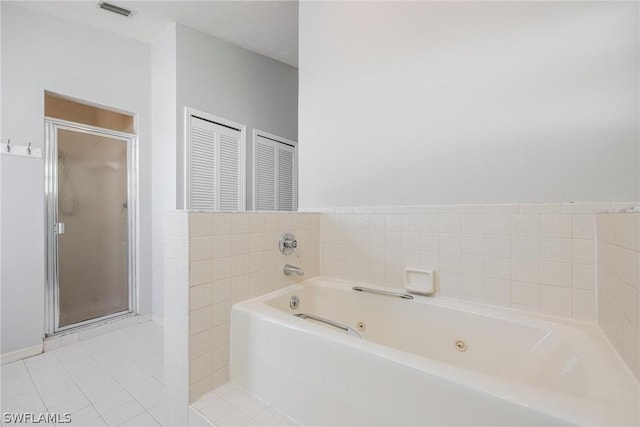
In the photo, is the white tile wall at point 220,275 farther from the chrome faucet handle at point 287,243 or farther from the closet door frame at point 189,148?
the closet door frame at point 189,148

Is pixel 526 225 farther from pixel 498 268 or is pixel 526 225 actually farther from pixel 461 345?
pixel 461 345

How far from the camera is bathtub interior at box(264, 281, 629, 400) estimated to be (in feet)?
3.20

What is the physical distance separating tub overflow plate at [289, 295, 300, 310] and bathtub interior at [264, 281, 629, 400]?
0.02 m

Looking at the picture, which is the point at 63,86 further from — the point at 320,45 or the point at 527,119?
the point at 527,119

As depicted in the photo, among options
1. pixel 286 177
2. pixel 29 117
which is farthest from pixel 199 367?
pixel 286 177

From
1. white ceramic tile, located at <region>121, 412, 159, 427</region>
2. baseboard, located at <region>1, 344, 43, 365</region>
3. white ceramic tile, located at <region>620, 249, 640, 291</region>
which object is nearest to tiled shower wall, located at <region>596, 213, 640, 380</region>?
white ceramic tile, located at <region>620, 249, 640, 291</region>

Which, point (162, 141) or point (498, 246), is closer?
point (498, 246)

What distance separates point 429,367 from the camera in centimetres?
86

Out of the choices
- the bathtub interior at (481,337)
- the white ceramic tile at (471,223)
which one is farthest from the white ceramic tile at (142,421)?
the white ceramic tile at (471,223)

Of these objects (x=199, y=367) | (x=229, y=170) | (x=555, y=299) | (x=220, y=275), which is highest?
(x=229, y=170)

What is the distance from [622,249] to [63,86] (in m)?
3.74

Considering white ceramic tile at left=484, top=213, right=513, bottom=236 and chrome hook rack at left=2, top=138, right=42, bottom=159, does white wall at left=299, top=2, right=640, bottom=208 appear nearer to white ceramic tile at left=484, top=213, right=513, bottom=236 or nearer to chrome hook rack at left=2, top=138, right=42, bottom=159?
white ceramic tile at left=484, top=213, right=513, bottom=236

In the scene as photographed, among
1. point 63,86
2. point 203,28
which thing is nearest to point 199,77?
point 203,28

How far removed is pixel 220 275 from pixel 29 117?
228cm
